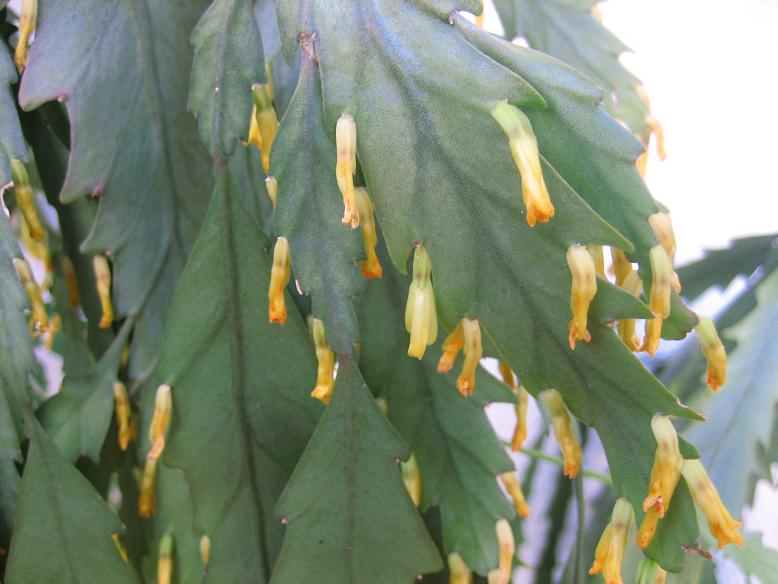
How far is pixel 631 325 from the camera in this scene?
1.54 ft

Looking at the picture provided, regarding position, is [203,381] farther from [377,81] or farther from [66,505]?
[377,81]

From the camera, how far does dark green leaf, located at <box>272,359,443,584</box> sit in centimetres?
51

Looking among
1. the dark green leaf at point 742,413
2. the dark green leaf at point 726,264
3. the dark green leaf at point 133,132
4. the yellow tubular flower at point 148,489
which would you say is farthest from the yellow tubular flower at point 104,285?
the dark green leaf at point 726,264

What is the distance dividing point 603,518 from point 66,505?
0.48 meters

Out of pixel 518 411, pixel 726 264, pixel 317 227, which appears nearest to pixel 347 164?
pixel 317 227

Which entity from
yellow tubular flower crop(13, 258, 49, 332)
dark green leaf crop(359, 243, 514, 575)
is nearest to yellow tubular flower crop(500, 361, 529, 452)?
dark green leaf crop(359, 243, 514, 575)

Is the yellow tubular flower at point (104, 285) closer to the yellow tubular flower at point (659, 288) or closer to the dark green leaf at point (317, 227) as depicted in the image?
the dark green leaf at point (317, 227)

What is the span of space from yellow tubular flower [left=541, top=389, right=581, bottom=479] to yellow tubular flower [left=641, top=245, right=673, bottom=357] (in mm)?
70

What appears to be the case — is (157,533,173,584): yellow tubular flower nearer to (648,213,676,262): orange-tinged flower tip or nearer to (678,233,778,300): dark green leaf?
(648,213,676,262): orange-tinged flower tip

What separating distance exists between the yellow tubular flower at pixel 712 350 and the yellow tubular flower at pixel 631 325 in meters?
0.04

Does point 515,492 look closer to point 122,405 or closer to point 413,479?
point 413,479

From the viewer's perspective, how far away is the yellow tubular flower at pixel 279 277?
0.49 metres

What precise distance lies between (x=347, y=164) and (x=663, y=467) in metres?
0.22


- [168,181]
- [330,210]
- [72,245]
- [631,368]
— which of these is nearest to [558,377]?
[631,368]
